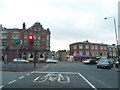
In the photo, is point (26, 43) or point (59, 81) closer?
point (59, 81)

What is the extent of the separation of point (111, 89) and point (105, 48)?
6444cm

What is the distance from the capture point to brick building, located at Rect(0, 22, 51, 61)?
4588cm

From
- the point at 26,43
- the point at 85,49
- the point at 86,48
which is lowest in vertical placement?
the point at 85,49

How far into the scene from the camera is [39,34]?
48625mm

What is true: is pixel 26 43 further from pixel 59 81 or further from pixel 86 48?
pixel 59 81

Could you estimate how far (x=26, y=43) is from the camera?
47.3 metres

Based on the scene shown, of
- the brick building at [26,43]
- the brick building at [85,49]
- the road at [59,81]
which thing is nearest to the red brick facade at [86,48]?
the brick building at [85,49]

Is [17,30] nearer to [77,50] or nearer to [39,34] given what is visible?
[39,34]

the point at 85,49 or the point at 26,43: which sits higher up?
the point at 26,43

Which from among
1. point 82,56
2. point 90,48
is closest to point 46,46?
point 82,56

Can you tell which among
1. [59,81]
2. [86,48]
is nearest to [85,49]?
[86,48]

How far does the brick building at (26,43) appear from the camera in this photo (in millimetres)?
45875

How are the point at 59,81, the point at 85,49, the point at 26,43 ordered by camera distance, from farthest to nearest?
the point at 85,49 < the point at 26,43 < the point at 59,81

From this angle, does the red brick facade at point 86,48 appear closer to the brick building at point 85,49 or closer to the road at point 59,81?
the brick building at point 85,49
